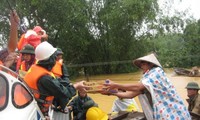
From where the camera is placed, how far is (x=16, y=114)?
2.33m

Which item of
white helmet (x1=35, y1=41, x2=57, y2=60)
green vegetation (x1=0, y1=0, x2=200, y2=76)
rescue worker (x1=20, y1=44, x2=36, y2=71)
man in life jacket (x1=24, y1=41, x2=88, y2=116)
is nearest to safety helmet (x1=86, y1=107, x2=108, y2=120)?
rescue worker (x1=20, y1=44, x2=36, y2=71)

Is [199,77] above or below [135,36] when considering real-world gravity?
below

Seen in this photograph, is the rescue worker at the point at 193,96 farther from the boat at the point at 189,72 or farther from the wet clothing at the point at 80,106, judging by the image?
the boat at the point at 189,72

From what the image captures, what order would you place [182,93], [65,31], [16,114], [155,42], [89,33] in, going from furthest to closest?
[155,42], [89,33], [65,31], [182,93], [16,114]

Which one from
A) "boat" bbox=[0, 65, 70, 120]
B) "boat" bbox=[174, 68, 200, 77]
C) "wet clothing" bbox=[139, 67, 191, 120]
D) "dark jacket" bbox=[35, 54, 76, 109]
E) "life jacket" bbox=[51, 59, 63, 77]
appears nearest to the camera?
"boat" bbox=[0, 65, 70, 120]

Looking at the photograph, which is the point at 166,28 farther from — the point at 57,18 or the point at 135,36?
the point at 57,18

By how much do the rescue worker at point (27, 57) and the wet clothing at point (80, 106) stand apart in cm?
104

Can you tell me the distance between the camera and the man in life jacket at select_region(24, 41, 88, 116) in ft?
10.2

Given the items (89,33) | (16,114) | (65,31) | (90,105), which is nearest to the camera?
(16,114)

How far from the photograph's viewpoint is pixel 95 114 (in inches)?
184

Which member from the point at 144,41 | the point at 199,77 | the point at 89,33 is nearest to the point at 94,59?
the point at 89,33

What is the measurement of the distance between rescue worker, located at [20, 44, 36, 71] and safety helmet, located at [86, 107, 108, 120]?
1153 millimetres

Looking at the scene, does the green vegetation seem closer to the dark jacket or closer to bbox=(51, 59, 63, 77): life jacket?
bbox=(51, 59, 63, 77): life jacket

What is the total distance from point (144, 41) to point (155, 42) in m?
1.70
